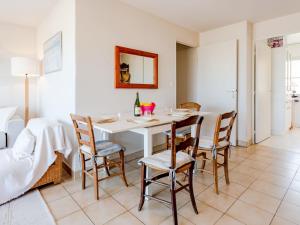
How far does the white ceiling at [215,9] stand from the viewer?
2.70 metres

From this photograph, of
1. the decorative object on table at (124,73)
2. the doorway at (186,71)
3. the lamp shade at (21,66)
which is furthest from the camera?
the doorway at (186,71)

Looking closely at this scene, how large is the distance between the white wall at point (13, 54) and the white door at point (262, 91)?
434cm

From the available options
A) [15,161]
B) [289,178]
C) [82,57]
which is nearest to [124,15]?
[82,57]

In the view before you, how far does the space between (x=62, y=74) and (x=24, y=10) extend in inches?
52.1

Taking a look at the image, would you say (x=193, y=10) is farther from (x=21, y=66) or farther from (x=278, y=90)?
(x=278, y=90)

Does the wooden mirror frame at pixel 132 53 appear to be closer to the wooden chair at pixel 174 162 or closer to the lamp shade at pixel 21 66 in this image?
the wooden chair at pixel 174 162

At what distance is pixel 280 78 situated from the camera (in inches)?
172

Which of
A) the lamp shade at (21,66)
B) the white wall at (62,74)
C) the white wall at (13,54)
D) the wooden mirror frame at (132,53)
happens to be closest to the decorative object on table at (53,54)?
the white wall at (62,74)

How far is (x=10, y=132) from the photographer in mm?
2713

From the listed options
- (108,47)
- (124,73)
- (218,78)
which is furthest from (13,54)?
(218,78)

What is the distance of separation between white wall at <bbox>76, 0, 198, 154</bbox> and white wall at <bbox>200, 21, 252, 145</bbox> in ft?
4.50

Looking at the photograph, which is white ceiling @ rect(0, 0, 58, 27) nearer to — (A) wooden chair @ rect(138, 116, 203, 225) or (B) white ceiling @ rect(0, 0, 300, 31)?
(B) white ceiling @ rect(0, 0, 300, 31)

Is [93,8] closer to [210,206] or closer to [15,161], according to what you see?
[15,161]

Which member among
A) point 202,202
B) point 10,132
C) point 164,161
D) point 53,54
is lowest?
point 202,202
